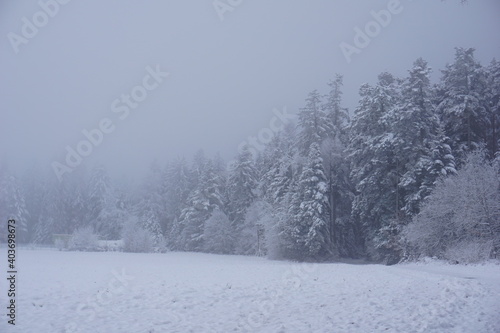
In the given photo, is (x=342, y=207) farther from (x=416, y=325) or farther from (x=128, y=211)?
(x=128, y=211)

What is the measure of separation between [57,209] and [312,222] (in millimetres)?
51279

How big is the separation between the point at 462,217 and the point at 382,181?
31.3 feet

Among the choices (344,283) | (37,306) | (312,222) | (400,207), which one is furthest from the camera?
(312,222)

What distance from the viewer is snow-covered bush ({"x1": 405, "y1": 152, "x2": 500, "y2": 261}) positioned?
74.8 ft

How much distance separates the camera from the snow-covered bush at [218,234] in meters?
51.7

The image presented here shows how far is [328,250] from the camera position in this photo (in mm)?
35344

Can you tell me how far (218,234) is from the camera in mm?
52094

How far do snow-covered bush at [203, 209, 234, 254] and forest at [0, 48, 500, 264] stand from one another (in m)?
0.15

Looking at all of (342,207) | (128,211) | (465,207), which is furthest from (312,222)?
(128,211)

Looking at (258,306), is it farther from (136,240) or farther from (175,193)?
(175,193)

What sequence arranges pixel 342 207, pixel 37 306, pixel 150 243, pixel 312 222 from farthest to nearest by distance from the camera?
pixel 150 243, pixel 342 207, pixel 312 222, pixel 37 306

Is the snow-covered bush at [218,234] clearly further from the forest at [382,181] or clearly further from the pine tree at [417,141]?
the pine tree at [417,141]

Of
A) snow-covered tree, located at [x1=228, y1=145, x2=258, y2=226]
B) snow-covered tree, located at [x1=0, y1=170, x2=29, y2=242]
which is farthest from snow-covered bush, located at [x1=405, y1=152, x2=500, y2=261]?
snow-covered tree, located at [x1=0, y1=170, x2=29, y2=242]

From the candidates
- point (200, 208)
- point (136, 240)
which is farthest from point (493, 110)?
point (136, 240)
